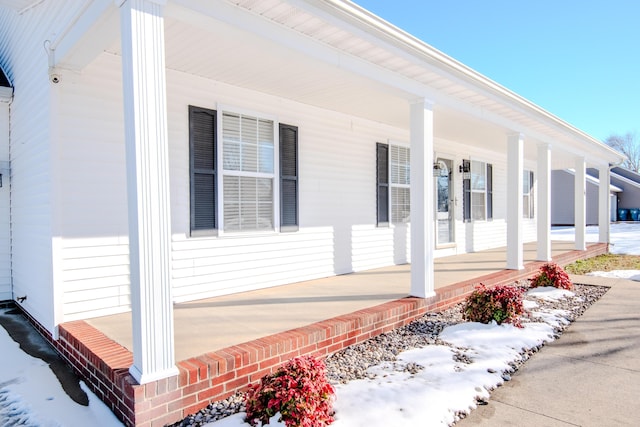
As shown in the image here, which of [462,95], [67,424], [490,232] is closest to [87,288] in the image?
[67,424]

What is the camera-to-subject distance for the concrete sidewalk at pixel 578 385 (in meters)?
2.48

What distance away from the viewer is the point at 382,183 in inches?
267

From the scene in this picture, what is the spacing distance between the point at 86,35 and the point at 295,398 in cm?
287

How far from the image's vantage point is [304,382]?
2.30 metres

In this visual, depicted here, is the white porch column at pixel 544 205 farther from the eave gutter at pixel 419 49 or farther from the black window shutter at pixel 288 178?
the black window shutter at pixel 288 178

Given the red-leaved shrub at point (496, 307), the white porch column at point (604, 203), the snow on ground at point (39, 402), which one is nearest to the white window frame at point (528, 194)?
the white porch column at point (604, 203)

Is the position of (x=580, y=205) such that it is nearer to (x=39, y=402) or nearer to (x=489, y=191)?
(x=489, y=191)

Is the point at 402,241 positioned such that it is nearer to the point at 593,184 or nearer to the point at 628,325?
the point at 628,325

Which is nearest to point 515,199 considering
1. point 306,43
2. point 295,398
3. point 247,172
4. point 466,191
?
point 466,191

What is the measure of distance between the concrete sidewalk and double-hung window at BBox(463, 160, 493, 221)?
15.8 ft

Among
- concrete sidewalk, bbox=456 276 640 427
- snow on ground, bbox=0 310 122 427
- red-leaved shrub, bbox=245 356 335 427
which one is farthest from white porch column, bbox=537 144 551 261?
snow on ground, bbox=0 310 122 427

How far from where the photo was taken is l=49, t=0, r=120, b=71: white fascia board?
2.64m

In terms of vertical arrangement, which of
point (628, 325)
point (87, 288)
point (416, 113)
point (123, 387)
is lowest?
point (628, 325)

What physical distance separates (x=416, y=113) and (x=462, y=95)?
0.91 meters
